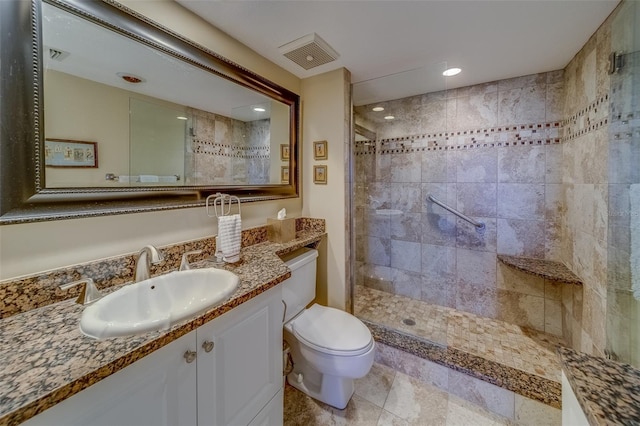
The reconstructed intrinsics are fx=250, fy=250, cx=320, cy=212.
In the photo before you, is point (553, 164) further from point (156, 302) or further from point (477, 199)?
point (156, 302)

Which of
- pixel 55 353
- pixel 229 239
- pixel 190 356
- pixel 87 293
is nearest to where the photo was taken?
pixel 55 353

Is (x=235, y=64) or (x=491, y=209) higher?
(x=235, y=64)

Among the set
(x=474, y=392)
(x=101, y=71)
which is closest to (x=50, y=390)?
(x=101, y=71)

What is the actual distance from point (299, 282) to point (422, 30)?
1.70 metres

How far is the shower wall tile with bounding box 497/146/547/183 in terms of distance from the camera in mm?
2039

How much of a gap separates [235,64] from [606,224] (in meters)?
2.30

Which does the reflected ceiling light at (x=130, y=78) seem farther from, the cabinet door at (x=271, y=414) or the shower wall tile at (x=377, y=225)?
the shower wall tile at (x=377, y=225)

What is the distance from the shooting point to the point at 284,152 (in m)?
1.94

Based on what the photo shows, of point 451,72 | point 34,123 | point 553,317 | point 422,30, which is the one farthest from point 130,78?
point 553,317

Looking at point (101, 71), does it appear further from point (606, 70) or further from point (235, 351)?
point (606, 70)

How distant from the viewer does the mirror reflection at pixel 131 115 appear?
92 cm

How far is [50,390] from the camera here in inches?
19.9

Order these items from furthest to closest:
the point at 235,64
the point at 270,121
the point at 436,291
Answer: the point at 436,291 → the point at 270,121 → the point at 235,64

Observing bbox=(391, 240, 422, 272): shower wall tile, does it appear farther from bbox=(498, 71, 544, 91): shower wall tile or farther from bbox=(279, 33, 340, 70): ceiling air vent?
bbox=(279, 33, 340, 70): ceiling air vent
